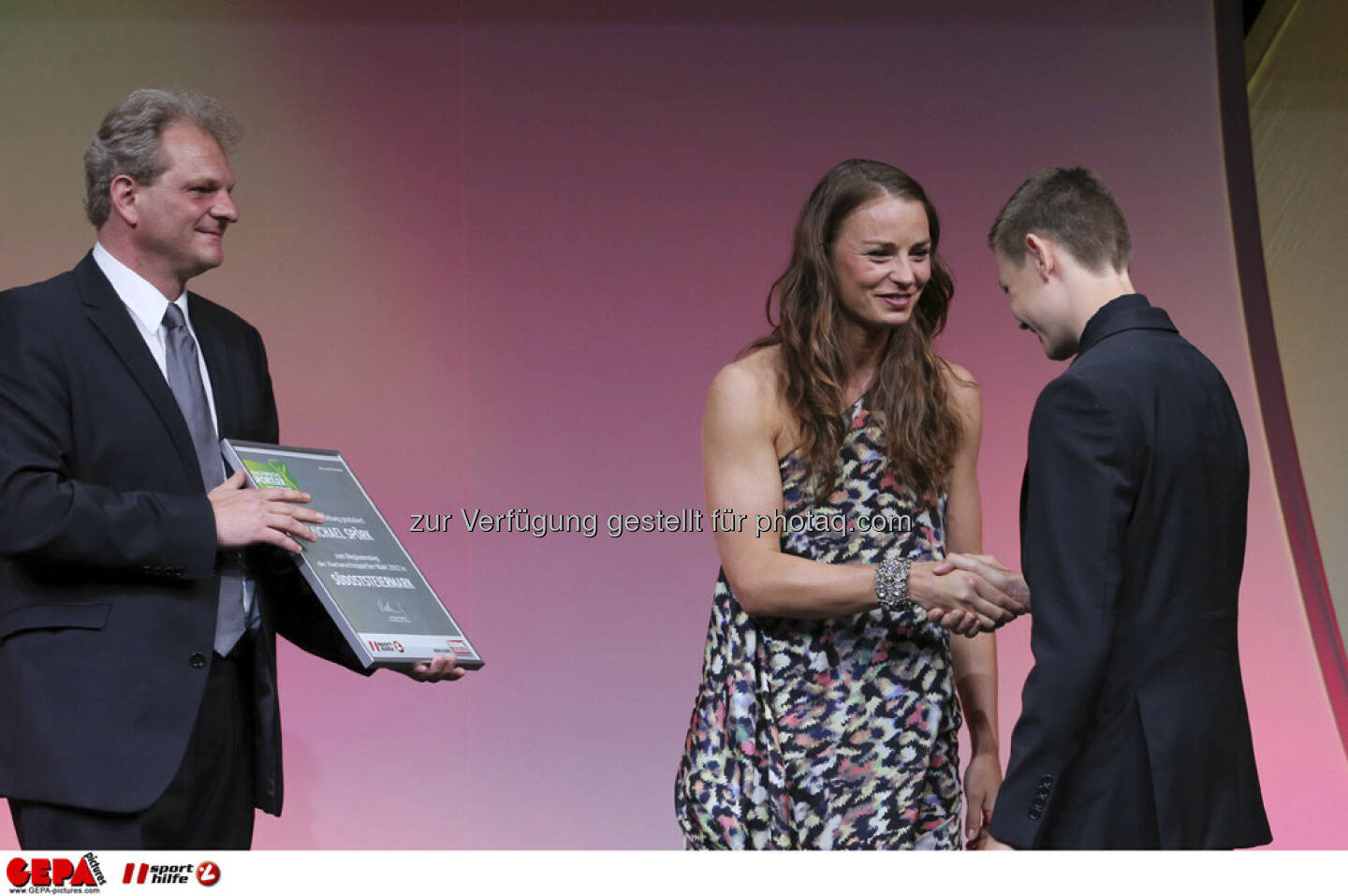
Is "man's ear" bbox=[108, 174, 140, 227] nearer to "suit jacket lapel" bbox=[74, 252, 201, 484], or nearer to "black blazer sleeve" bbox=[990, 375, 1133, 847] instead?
"suit jacket lapel" bbox=[74, 252, 201, 484]

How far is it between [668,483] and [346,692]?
98 centimetres

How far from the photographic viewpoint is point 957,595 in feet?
8.75

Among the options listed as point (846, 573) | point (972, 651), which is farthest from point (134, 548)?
point (972, 651)

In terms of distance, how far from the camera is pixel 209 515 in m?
2.49

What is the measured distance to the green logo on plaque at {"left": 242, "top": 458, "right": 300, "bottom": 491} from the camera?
2582mm

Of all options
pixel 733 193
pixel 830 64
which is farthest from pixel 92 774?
pixel 830 64

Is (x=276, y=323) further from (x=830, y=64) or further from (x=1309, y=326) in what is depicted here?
(x=1309, y=326)

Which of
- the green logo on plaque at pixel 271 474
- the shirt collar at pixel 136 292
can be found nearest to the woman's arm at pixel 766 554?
the green logo on plaque at pixel 271 474

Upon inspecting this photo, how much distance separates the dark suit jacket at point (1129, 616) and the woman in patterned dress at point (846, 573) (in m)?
0.45

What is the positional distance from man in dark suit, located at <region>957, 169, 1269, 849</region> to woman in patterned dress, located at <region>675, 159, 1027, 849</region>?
0.44m

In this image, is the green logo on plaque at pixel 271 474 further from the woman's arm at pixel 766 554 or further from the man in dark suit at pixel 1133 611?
the man in dark suit at pixel 1133 611

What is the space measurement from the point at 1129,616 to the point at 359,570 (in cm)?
126
